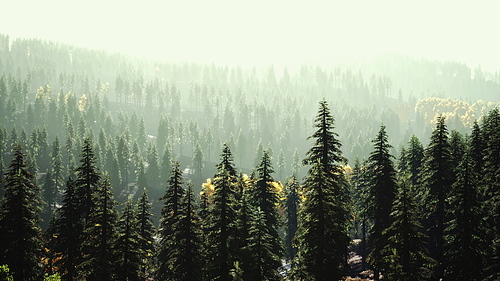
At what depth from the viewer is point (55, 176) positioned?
83.0m

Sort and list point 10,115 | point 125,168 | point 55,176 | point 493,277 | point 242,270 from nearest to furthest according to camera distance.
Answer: point 493,277, point 242,270, point 55,176, point 125,168, point 10,115

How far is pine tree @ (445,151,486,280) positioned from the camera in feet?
78.3

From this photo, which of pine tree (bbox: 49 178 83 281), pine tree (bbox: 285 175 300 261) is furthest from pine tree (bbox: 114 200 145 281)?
pine tree (bbox: 285 175 300 261)

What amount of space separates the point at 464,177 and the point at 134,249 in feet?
74.2

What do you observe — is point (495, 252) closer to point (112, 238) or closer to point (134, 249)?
point (134, 249)

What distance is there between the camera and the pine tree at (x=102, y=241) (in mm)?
25250

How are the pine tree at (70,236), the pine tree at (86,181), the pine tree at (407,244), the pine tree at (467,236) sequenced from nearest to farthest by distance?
the pine tree at (407,244) → the pine tree at (467,236) → the pine tree at (86,181) → the pine tree at (70,236)

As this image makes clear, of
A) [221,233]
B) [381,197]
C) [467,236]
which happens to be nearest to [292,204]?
[381,197]

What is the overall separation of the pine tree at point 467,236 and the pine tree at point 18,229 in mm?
29342

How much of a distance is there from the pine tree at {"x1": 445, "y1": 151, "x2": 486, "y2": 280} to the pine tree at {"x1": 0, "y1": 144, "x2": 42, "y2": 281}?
2934cm


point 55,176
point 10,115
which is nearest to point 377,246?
point 55,176

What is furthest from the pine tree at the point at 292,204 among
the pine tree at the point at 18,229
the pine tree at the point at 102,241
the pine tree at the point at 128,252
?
the pine tree at the point at 18,229

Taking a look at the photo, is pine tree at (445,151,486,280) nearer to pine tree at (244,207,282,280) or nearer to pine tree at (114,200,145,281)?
pine tree at (244,207,282,280)

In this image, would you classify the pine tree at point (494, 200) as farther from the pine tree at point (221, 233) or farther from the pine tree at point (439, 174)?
the pine tree at point (221, 233)
